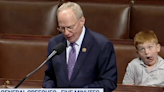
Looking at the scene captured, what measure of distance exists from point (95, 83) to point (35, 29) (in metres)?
0.69

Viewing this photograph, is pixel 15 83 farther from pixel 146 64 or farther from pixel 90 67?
pixel 146 64

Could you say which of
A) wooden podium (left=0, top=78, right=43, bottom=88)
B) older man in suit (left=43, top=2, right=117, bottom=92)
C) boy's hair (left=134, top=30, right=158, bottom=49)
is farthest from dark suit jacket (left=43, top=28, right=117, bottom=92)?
boy's hair (left=134, top=30, right=158, bottom=49)

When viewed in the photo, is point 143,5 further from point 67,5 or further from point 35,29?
point 67,5

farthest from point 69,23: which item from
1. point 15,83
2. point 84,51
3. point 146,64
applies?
point 146,64

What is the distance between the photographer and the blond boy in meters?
1.16

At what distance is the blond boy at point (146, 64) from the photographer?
1.16 m

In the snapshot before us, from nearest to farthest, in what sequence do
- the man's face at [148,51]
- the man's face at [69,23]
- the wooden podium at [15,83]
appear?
the man's face at [69,23], the wooden podium at [15,83], the man's face at [148,51]

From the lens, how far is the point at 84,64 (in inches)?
36.4

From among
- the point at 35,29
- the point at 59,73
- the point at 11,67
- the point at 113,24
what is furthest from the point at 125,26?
the point at 59,73

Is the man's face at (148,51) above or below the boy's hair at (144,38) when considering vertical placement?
below

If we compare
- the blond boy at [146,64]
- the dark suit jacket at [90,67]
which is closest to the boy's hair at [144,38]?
the blond boy at [146,64]

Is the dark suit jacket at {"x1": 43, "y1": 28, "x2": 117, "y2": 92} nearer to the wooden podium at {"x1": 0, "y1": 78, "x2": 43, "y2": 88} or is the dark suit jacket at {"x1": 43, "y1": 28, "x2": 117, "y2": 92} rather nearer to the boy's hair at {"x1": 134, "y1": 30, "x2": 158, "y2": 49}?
the wooden podium at {"x1": 0, "y1": 78, "x2": 43, "y2": 88}

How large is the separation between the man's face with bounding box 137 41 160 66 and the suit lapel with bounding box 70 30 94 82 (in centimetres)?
28

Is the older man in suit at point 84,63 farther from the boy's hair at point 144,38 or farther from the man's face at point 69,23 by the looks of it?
the boy's hair at point 144,38
